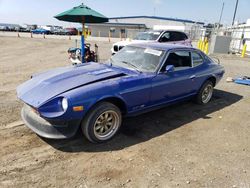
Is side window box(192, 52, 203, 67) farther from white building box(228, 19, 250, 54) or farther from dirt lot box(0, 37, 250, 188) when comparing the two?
white building box(228, 19, 250, 54)

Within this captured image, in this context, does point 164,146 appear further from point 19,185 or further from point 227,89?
point 227,89

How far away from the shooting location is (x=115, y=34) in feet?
162

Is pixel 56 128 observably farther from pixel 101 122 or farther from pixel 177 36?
pixel 177 36

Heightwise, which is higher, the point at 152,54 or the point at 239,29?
the point at 239,29

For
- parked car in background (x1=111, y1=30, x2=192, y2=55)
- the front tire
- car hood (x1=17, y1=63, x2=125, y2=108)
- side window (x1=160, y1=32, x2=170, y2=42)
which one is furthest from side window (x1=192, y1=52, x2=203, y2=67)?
side window (x1=160, y1=32, x2=170, y2=42)

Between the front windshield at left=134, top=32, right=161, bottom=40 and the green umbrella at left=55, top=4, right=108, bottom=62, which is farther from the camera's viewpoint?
the front windshield at left=134, top=32, right=161, bottom=40

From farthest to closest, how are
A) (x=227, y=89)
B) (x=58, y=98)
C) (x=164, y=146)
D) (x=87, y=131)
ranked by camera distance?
1. (x=227, y=89)
2. (x=164, y=146)
3. (x=87, y=131)
4. (x=58, y=98)

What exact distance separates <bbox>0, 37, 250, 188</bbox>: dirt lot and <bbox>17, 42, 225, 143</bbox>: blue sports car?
1.06 feet

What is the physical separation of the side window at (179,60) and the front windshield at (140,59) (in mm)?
210

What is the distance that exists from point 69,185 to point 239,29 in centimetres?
2148

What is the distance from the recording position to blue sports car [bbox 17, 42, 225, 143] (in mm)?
3158

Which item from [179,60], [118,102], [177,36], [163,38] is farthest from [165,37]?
[118,102]

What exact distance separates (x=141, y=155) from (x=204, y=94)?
9.96ft

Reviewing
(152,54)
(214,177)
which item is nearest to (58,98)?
(152,54)
